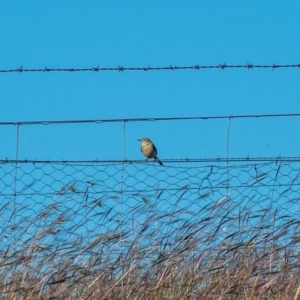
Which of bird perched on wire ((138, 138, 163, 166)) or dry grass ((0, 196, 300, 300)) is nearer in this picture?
dry grass ((0, 196, 300, 300))

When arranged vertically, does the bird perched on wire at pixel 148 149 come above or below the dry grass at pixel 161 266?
above

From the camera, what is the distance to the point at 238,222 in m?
4.47

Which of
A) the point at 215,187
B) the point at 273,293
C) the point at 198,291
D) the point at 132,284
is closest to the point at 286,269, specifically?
the point at 273,293

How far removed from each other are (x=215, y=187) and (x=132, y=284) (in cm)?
97

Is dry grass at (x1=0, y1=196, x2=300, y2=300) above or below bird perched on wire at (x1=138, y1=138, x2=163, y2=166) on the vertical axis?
below

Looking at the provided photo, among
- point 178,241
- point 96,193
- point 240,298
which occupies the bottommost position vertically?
point 240,298

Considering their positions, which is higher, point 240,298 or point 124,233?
point 124,233

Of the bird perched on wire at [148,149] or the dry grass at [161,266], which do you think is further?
the bird perched on wire at [148,149]

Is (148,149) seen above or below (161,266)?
above

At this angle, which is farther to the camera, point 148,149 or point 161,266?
point 148,149

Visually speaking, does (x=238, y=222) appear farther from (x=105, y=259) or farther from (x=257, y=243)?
(x=105, y=259)

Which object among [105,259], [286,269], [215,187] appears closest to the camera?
[286,269]

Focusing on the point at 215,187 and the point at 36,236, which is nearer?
the point at 36,236

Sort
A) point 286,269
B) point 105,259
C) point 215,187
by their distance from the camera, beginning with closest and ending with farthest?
point 286,269, point 105,259, point 215,187
